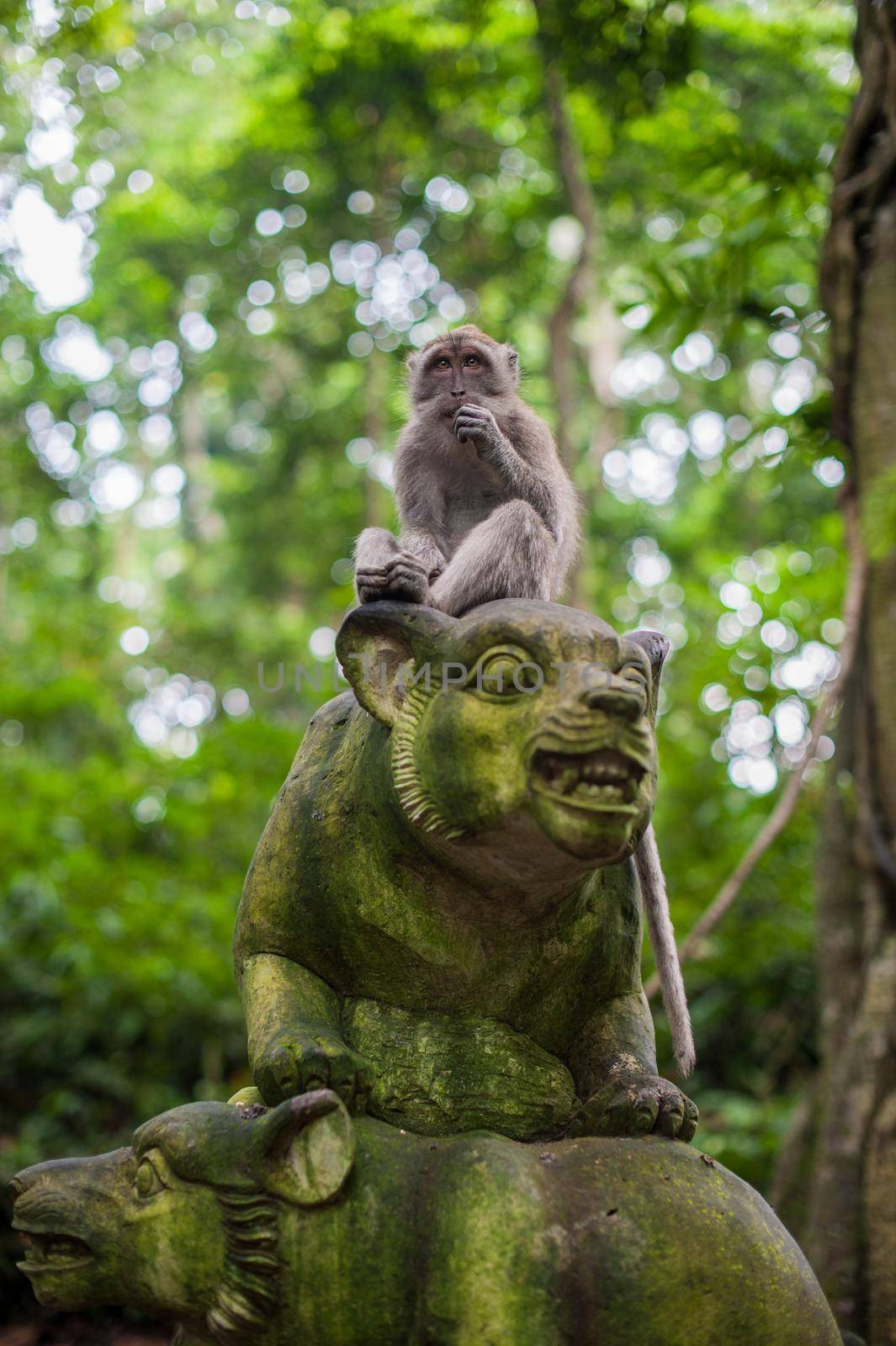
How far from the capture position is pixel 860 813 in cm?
464

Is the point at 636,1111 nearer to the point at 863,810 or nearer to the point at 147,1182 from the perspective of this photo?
the point at 147,1182

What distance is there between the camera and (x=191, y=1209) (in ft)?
6.52

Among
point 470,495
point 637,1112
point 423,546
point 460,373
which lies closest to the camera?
point 637,1112

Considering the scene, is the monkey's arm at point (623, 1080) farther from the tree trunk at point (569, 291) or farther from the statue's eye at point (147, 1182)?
the tree trunk at point (569, 291)

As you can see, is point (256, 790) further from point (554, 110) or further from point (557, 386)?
point (554, 110)

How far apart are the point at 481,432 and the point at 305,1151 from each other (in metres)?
1.67

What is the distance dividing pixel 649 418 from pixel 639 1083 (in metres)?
14.4

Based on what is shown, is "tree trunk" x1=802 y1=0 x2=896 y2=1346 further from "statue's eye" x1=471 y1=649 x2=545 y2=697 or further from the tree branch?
"statue's eye" x1=471 y1=649 x2=545 y2=697

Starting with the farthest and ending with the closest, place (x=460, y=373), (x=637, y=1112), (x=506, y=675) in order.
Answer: (x=460, y=373) → (x=637, y=1112) → (x=506, y=675)

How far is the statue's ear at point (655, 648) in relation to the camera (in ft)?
7.39

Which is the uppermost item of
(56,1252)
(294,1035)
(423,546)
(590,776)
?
(423,546)

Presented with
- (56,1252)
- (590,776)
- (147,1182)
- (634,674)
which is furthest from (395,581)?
(56,1252)

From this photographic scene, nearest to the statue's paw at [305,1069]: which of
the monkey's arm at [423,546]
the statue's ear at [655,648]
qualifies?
the statue's ear at [655,648]

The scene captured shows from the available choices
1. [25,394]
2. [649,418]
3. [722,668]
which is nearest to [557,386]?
[722,668]
